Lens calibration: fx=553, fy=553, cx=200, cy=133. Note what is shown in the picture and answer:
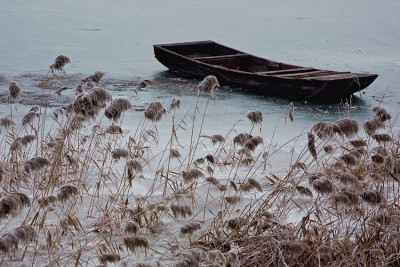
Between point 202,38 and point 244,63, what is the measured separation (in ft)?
15.1

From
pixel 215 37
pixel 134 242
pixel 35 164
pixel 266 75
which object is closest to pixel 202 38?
pixel 215 37

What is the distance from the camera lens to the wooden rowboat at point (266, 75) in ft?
23.9

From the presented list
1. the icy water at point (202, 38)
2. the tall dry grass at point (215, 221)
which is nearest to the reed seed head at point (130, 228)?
the tall dry grass at point (215, 221)

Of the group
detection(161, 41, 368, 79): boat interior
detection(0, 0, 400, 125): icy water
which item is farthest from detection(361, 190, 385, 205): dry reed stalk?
detection(161, 41, 368, 79): boat interior

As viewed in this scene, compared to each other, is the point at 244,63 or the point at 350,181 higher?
the point at 350,181

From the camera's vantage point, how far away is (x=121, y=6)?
71.3 feet

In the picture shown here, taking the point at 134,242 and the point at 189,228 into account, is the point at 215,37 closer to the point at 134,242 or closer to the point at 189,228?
the point at 189,228

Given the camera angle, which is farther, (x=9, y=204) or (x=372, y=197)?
(x=372, y=197)

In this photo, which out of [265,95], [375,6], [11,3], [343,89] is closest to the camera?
[343,89]

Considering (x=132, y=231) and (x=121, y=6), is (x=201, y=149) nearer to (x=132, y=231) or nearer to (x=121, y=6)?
(x=132, y=231)

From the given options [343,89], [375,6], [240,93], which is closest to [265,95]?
[240,93]

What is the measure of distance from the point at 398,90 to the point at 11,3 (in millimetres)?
16866

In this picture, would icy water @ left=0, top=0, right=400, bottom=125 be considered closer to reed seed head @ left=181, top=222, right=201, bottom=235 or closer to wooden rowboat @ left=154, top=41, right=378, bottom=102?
wooden rowboat @ left=154, top=41, right=378, bottom=102

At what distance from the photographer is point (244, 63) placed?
9422 mm
